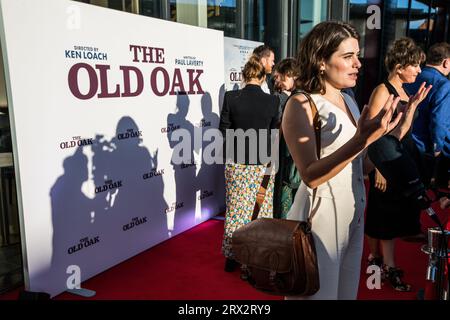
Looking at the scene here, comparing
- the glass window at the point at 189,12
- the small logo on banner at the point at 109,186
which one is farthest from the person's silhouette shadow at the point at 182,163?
the glass window at the point at 189,12

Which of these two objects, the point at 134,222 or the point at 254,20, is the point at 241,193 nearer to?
the point at 134,222

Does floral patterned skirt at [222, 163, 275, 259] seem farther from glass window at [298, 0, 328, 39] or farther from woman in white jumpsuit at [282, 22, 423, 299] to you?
glass window at [298, 0, 328, 39]

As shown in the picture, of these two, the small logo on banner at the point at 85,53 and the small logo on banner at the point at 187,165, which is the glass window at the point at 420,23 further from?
the small logo on banner at the point at 85,53

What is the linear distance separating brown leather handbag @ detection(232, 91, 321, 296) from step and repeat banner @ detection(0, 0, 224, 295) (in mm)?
1802

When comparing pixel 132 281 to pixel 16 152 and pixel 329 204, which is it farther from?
pixel 329 204

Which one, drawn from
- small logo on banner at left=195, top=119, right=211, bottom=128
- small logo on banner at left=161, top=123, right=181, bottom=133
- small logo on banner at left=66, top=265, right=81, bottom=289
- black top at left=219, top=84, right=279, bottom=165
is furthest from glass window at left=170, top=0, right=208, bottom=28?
small logo on banner at left=66, top=265, right=81, bottom=289

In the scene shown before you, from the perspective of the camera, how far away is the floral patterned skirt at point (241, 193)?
348cm

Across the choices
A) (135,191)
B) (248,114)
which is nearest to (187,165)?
(135,191)

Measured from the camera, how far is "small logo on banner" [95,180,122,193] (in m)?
3.27

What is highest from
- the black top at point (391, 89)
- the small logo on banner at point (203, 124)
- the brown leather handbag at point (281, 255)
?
the black top at point (391, 89)

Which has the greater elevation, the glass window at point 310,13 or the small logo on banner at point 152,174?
the glass window at point 310,13

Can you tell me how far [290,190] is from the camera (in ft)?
10.7

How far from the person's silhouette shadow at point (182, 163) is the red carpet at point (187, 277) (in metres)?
0.28

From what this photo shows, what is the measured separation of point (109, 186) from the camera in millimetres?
3373
